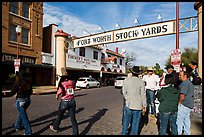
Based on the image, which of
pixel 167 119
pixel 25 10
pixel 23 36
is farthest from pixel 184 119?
pixel 25 10

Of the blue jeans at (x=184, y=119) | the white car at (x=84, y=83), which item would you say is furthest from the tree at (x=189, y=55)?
the blue jeans at (x=184, y=119)

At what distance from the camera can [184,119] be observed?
4.76 m

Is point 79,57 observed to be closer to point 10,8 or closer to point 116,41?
point 10,8

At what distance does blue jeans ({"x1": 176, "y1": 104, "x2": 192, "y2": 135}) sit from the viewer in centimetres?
470

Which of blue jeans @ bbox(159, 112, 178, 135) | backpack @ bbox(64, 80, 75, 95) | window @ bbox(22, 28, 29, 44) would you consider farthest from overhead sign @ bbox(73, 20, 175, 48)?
window @ bbox(22, 28, 29, 44)

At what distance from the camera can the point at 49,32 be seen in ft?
85.1

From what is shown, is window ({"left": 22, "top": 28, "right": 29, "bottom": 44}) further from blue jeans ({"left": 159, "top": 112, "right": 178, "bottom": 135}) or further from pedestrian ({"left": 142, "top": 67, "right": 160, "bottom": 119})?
blue jeans ({"left": 159, "top": 112, "right": 178, "bottom": 135})

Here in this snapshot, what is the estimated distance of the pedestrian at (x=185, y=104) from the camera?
455cm

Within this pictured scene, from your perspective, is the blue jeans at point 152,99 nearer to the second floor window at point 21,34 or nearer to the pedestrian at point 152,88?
the pedestrian at point 152,88

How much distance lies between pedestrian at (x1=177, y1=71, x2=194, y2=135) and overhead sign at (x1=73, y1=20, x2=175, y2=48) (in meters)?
7.28

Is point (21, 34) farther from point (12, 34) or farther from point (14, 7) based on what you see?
point (14, 7)

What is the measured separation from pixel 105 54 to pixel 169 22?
25475mm

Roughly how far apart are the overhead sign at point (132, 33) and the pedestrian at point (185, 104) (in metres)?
7.28

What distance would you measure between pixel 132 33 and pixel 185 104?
8.64 m
